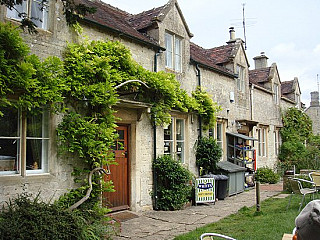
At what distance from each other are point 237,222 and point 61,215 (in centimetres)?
426

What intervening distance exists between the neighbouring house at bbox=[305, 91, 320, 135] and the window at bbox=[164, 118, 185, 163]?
25.0 metres

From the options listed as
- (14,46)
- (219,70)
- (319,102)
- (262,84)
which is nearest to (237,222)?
(14,46)

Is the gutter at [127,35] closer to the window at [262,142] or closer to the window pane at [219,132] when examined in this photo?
the window pane at [219,132]

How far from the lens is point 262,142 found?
63.0ft

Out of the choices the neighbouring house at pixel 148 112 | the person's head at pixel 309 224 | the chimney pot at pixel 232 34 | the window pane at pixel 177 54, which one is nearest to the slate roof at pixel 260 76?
the neighbouring house at pixel 148 112

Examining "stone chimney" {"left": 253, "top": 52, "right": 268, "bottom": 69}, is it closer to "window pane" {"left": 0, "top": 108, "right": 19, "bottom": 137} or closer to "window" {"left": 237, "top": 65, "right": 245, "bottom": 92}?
"window" {"left": 237, "top": 65, "right": 245, "bottom": 92}

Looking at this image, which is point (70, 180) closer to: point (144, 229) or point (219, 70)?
point (144, 229)

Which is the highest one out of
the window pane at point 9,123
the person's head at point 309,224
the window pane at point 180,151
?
the window pane at point 9,123

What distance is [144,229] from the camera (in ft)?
24.8

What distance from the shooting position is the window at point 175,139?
35.9ft

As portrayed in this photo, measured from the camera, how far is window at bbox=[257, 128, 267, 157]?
18773mm

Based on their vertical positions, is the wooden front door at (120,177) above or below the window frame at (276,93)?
below

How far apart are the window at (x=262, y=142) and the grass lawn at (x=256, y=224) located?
9162 millimetres

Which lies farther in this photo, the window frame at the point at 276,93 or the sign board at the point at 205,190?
the window frame at the point at 276,93
